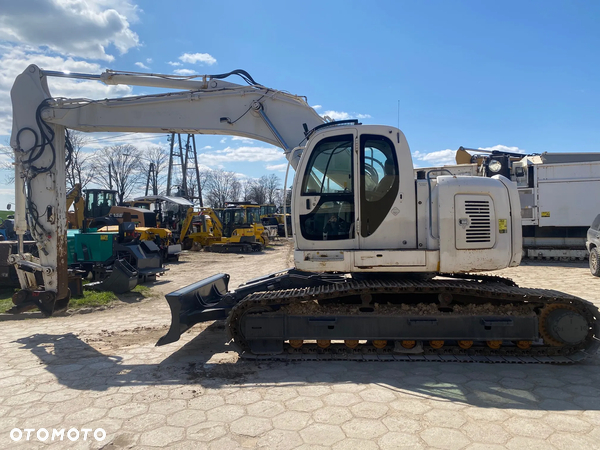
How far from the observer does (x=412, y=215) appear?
4.78 metres

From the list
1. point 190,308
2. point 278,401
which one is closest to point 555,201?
point 190,308

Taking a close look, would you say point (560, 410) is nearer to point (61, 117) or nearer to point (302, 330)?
point (302, 330)

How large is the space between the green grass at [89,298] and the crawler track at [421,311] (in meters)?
4.66

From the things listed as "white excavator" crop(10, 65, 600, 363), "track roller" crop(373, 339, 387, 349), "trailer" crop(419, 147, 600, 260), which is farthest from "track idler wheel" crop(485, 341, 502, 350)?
"trailer" crop(419, 147, 600, 260)

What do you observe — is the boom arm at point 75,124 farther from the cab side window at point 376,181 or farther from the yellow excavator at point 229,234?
the yellow excavator at point 229,234

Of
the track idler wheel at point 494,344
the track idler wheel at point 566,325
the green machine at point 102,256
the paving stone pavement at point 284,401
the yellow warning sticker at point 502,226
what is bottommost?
the paving stone pavement at point 284,401

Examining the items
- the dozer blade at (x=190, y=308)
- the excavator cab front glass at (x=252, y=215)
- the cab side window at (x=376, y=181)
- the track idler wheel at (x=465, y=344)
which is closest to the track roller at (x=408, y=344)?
the track idler wheel at (x=465, y=344)

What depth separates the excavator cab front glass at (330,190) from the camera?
4781 mm

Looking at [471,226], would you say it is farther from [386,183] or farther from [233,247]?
[233,247]

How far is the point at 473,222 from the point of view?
15.4 feet

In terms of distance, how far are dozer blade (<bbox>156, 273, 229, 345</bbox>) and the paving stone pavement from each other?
37 centimetres

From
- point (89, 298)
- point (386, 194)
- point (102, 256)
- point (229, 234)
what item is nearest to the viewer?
point (386, 194)

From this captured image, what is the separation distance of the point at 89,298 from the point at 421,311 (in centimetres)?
680

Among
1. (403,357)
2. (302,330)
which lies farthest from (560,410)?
(302,330)
